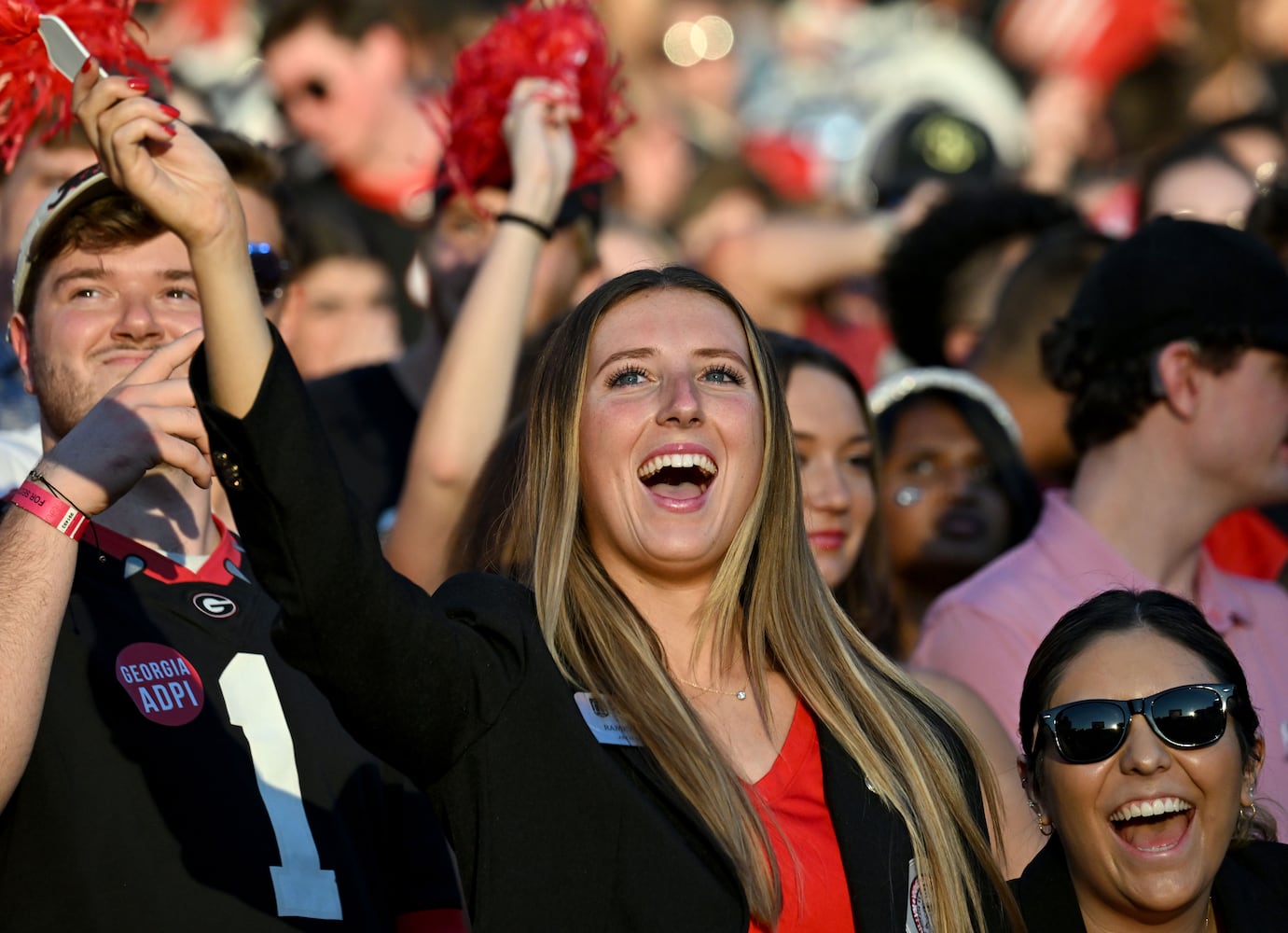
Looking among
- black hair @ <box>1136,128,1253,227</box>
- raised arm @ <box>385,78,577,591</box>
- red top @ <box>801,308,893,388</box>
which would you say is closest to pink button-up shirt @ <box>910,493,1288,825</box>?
raised arm @ <box>385,78,577,591</box>

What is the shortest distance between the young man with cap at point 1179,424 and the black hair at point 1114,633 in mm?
891

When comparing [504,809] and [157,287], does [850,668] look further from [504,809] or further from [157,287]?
[157,287]

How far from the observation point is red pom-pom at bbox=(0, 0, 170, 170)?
8.68ft

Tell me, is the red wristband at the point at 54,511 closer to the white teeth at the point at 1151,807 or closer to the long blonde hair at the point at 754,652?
the long blonde hair at the point at 754,652

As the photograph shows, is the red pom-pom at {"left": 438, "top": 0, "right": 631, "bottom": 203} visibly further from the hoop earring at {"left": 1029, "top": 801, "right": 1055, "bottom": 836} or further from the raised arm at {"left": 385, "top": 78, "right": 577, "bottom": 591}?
the hoop earring at {"left": 1029, "top": 801, "right": 1055, "bottom": 836}

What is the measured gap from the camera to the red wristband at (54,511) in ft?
9.05

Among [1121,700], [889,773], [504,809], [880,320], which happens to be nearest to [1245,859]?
[1121,700]

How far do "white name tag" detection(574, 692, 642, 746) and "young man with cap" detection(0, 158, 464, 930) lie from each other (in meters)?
0.59

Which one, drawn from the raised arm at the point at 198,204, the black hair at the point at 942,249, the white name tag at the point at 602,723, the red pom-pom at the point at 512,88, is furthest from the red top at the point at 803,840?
the black hair at the point at 942,249

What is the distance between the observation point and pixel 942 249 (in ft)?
19.8

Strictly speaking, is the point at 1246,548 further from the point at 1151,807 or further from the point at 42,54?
the point at 42,54

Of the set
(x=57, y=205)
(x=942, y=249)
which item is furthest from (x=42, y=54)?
(x=942, y=249)

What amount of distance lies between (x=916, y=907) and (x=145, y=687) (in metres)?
1.20

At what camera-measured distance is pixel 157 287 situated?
11.1 feet
